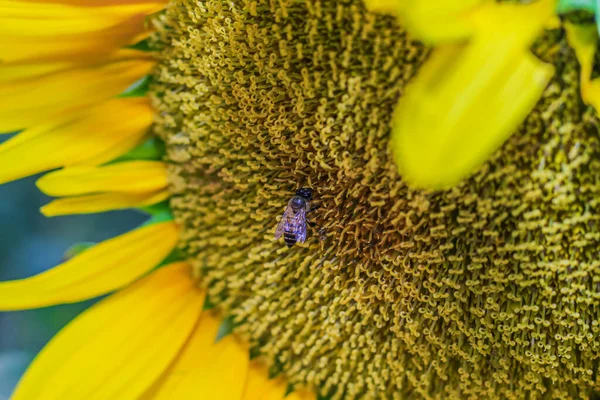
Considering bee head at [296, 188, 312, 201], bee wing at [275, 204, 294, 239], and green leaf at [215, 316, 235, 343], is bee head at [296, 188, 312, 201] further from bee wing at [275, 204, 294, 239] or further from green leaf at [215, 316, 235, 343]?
green leaf at [215, 316, 235, 343]

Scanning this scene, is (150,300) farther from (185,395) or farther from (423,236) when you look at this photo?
(423,236)

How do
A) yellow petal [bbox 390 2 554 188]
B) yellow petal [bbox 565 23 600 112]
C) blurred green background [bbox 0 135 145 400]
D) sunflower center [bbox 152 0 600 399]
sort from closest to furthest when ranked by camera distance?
yellow petal [bbox 390 2 554 188] → yellow petal [bbox 565 23 600 112] → sunflower center [bbox 152 0 600 399] → blurred green background [bbox 0 135 145 400]

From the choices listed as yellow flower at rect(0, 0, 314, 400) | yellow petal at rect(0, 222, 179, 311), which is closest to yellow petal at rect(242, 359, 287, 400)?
yellow flower at rect(0, 0, 314, 400)

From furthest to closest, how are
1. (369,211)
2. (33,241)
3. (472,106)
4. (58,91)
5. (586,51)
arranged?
(33,241)
(58,91)
(369,211)
(586,51)
(472,106)

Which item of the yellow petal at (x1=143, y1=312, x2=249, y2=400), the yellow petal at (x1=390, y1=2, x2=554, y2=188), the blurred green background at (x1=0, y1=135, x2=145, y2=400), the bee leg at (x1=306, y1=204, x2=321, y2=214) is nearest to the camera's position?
the yellow petal at (x1=390, y1=2, x2=554, y2=188)

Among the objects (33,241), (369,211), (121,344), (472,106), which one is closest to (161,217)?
(121,344)

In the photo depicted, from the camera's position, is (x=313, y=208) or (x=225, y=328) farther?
(x=225, y=328)

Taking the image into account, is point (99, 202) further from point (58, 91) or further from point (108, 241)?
point (58, 91)
